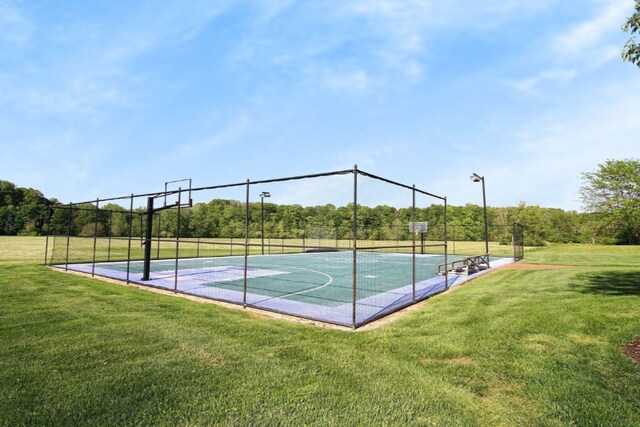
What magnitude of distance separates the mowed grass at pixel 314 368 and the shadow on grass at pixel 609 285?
6.95 feet

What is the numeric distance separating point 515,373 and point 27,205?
72825mm

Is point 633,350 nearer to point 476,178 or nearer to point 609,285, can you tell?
point 609,285

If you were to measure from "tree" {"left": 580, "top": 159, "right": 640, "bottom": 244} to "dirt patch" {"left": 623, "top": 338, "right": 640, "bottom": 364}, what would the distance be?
47.2 m

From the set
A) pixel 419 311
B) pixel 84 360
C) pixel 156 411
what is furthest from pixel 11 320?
pixel 419 311

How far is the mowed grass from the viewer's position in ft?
10.1

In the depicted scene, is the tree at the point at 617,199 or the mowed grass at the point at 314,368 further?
the tree at the point at 617,199

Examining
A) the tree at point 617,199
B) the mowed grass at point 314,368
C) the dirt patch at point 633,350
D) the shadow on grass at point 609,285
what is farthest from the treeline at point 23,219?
the tree at point 617,199

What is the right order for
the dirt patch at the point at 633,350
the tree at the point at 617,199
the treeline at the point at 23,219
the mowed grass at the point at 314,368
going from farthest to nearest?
the treeline at the point at 23,219 < the tree at the point at 617,199 < the dirt patch at the point at 633,350 < the mowed grass at the point at 314,368

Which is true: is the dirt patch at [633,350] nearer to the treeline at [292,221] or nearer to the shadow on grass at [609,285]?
the shadow on grass at [609,285]

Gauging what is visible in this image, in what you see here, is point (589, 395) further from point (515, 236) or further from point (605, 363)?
point (515, 236)

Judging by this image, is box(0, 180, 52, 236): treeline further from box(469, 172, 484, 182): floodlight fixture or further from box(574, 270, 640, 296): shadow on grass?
box(574, 270, 640, 296): shadow on grass

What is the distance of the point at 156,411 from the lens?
10.1 feet

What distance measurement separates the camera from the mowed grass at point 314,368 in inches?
121

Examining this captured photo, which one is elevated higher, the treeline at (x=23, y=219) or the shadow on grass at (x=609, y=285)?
the treeline at (x=23, y=219)
